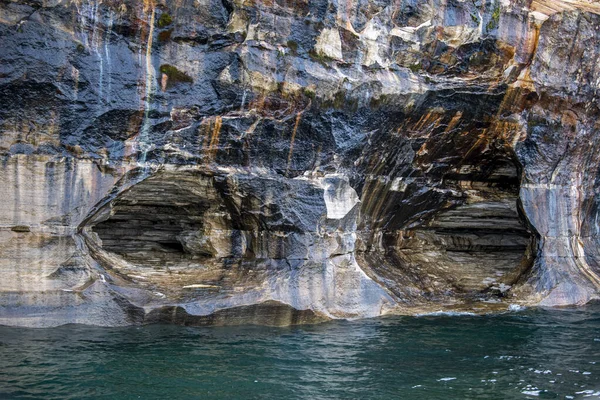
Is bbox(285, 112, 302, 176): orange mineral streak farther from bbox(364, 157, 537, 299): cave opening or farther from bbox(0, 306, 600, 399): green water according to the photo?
bbox(364, 157, 537, 299): cave opening

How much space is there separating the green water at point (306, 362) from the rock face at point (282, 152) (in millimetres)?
974

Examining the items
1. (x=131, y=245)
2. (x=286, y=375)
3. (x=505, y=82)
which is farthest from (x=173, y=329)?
(x=505, y=82)

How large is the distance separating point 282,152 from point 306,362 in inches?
170

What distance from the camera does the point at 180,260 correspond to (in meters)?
12.9

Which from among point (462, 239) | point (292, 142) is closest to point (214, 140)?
point (292, 142)

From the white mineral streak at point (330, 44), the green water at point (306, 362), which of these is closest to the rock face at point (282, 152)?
the white mineral streak at point (330, 44)

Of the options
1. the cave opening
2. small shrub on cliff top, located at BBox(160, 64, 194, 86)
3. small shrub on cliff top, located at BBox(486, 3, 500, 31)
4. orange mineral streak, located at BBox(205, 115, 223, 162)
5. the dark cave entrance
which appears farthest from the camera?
the cave opening

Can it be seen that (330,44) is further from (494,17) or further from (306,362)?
(306,362)

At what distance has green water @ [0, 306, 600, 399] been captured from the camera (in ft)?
23.3

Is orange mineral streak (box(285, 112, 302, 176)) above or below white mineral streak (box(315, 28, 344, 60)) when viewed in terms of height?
below

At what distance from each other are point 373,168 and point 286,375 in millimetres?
5706

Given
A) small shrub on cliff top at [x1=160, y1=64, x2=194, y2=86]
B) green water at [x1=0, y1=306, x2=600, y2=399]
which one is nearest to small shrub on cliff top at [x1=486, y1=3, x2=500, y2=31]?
green water at [x1=0, y1=306, x2=600, y2=399]

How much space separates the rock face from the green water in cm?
97

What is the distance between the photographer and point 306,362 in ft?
27.2
